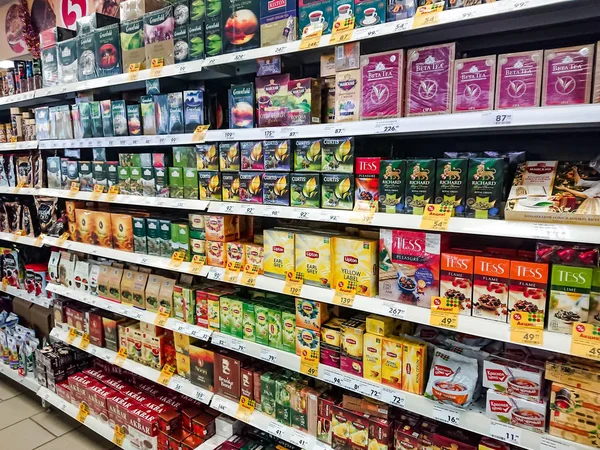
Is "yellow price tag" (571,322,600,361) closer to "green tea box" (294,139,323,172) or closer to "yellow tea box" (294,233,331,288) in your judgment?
"yellow tea box" (294,233,331,288)

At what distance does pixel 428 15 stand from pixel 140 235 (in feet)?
6.23

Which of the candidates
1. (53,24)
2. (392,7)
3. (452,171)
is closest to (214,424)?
(452,171)

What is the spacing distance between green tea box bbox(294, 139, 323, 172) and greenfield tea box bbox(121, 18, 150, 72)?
1.07 meters

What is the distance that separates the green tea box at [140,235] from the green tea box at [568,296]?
2.05 metres

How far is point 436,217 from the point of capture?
1479 mm

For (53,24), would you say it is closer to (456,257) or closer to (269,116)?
(269,116)

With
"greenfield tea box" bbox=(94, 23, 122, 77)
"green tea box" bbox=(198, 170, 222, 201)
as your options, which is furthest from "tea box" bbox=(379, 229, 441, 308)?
"greenfield tea box" bbox=(94, 23, 122, 77)

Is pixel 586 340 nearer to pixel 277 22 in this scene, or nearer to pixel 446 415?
pixel 446 415

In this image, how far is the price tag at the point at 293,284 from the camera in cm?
185

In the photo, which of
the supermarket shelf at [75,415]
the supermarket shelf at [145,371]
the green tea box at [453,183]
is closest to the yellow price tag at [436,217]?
the green tea box at [453,183]

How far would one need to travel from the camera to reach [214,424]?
2.38m

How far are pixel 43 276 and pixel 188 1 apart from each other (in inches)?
91.0

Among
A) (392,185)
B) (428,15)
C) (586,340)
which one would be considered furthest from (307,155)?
(586,340)

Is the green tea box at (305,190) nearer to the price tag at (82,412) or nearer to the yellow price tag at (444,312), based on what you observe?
the yellow price tag at (444,312)
